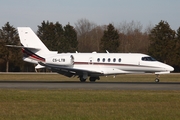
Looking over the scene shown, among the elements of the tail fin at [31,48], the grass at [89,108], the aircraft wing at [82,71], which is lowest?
the grass at [89,108]

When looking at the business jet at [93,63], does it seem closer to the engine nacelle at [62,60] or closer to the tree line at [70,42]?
the engine nacelle at [62,60]

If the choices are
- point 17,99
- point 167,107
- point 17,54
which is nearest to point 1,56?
point 17,54

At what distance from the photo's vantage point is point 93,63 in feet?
139

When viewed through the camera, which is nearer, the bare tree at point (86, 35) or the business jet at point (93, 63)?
the business jet at point (93, 63)

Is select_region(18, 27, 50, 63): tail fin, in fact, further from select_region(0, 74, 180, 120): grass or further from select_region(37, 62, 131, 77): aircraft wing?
select_region(0, 74, 180, 120): grass

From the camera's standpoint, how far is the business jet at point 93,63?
134ft

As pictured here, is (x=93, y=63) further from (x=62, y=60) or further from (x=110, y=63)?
(x=62, y=60)

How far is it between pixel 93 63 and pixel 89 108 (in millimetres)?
25051

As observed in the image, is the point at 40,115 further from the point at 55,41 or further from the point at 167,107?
the point at 55,41

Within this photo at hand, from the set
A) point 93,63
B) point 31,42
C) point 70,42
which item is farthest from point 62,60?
point 70,42

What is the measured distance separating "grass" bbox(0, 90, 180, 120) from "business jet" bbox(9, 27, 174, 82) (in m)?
18.8

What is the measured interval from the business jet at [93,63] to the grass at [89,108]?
1879cm

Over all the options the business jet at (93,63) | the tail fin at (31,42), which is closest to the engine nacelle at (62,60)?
the business jet at (93,63)

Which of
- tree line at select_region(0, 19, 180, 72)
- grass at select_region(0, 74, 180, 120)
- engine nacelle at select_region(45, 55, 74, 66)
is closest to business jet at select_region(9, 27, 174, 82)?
engine nacelle at select_region(45, 55, 74, 66)
